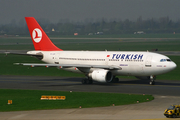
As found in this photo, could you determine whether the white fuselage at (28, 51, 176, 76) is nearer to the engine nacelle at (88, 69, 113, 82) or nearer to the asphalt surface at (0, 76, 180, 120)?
the engine nacelle at (88, 69, 113, 82)

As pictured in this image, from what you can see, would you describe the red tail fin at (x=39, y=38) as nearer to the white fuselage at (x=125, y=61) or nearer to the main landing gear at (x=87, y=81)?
the white fuselage at (x=125, y=61)

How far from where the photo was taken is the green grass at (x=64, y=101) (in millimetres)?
33438

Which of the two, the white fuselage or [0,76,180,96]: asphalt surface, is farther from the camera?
the white fuselage

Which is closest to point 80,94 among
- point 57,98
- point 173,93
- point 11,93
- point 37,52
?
point 57,98

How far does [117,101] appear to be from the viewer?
36.0 meters

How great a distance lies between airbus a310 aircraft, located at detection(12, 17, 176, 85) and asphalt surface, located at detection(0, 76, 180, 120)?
1.70m

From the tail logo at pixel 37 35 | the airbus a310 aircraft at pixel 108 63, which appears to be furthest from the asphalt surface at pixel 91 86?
the tail logo at pixel 37 35

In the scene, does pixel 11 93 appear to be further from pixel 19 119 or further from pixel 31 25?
pixel 31 25

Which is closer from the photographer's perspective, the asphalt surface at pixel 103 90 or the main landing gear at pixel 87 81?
the asphalt surface at pixel 103 90

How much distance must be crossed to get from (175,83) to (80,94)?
17.3 meters

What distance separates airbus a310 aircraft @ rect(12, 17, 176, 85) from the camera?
48781 mm

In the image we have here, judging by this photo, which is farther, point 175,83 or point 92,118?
point 175,83

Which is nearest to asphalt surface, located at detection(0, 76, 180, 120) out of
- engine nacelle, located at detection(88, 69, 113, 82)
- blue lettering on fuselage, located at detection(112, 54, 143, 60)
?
engine nacelle, located at detection(88, 69, 113, 82)

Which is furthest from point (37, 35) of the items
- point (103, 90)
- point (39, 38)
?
point (103, 90)
